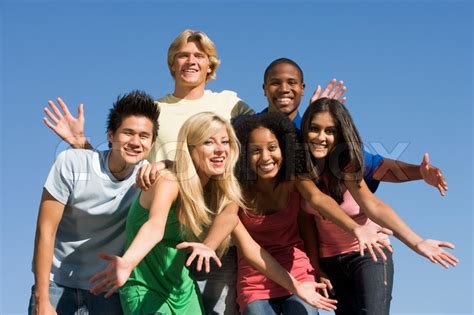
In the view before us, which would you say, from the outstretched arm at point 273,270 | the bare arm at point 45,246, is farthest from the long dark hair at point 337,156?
the bare arm at point 45,246

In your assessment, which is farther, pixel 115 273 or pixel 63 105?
pixel 63 105

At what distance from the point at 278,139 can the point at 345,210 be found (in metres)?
0.95

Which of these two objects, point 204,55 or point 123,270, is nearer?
point 123,270

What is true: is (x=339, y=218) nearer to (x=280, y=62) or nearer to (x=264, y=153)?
(x=264, y=153)

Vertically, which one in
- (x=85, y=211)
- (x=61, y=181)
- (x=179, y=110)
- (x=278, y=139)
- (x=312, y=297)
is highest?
(x=179, y=110)

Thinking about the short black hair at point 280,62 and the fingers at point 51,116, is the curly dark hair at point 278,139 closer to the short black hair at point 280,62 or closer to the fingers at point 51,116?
the short black hair at point 280,62

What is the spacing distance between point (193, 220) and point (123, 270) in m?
0.86

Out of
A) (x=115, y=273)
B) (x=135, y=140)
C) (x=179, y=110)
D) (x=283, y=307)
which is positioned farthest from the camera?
(x=179, y=110)

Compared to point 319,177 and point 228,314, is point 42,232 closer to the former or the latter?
point 228,314

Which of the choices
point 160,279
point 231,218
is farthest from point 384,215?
point 160,279

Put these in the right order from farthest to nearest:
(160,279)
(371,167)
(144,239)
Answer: (371,167) → (160,279) → (144,239)

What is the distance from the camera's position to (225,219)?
242 inches

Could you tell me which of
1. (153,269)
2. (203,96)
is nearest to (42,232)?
(153,269)

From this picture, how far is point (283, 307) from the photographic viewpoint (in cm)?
637
